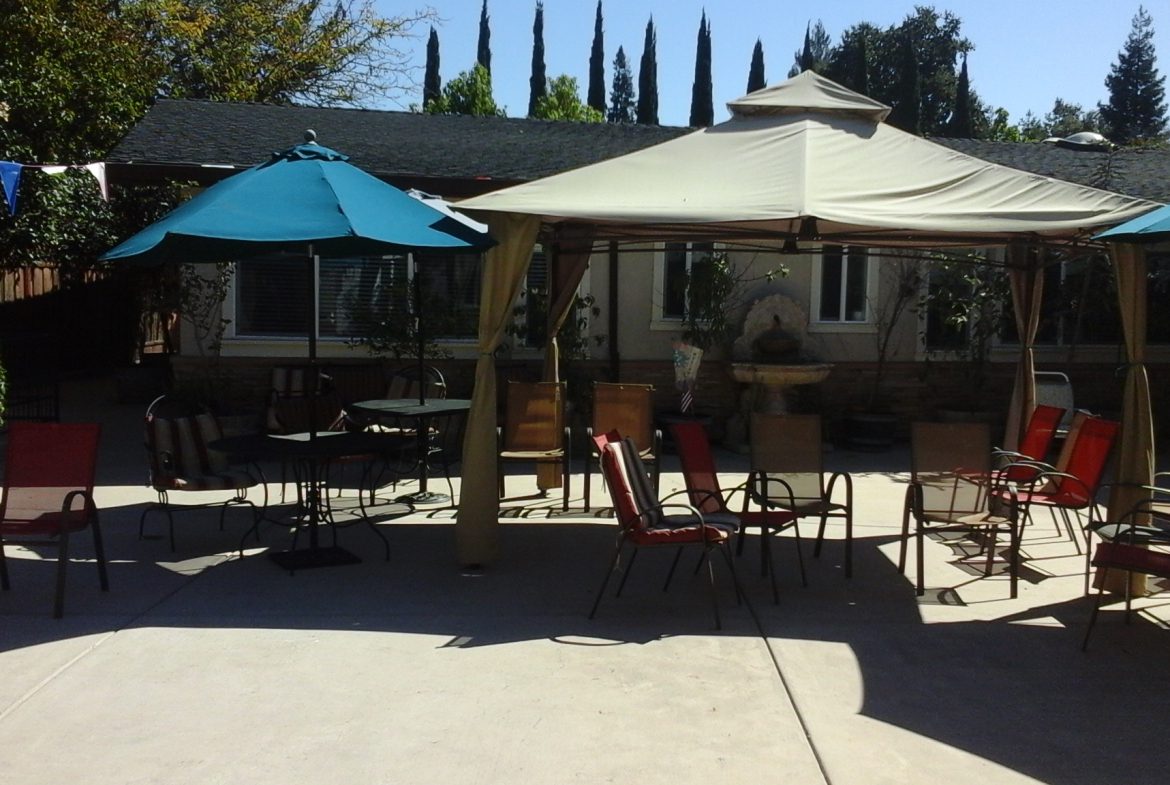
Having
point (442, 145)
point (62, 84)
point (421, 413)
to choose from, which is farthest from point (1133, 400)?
point (62, 84)

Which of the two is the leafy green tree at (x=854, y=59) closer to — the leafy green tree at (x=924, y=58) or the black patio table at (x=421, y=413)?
the leafy green tree at (x=924, y=58)

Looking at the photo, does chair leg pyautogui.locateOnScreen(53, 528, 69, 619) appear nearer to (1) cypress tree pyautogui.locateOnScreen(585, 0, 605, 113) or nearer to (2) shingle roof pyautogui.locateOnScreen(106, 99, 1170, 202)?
(2) shingle roof pyautogui.locateOnScreen(106, 99, 1170, 202)

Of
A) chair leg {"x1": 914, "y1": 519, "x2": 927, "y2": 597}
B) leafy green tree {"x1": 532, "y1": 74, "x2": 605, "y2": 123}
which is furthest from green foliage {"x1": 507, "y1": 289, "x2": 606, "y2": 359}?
leafy green tree {"x1": 532, "y1": 74, "x2": 605, "y2": 123}

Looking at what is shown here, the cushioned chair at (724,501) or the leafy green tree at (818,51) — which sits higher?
the leafy green tree at (818,51)

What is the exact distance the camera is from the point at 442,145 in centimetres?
1352

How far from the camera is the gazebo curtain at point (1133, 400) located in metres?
6.44

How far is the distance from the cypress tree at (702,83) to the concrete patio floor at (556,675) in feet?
123

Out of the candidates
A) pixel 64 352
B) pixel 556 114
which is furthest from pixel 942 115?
pixel 64 352

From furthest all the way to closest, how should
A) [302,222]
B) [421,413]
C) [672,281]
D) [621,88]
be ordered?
[621,88]
[672,281]
[421,413]
[302,222]

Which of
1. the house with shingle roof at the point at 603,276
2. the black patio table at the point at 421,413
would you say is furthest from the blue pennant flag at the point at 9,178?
the house with shingle roof at the point at 603,276

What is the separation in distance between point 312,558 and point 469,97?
3385 cm

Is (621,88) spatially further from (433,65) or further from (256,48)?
(256,48)

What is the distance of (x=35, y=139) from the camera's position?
1393 cm

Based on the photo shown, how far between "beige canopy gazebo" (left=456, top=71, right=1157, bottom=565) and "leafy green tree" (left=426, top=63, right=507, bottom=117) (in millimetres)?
31156
